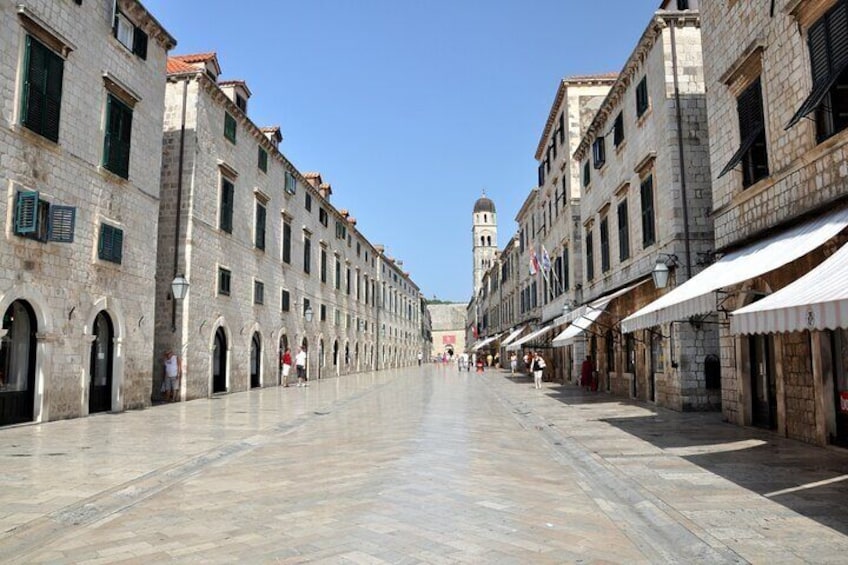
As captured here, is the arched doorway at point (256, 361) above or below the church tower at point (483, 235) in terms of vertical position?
below

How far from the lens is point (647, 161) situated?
16.6m

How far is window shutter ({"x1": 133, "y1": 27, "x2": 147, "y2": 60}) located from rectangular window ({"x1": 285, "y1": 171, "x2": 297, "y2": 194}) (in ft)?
42.2

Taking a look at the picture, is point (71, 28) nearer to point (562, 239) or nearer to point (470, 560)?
point (470, 560)

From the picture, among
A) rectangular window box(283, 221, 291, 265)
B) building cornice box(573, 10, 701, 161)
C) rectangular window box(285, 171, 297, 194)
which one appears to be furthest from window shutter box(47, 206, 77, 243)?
rectangular window box(285, 171, 297, 194)

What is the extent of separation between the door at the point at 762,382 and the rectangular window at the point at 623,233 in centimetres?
760

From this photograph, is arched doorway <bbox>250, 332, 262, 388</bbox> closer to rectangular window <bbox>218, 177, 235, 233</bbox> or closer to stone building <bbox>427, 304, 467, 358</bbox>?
rectangular window <bbox>218, 177, 235, 233</bbox>

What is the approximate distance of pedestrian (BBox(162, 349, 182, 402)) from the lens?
59.8ft

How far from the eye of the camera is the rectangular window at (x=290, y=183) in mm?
29188

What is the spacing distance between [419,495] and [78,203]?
11.2m

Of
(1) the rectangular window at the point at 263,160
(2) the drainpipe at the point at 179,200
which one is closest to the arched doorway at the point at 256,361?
(2) the drainpipe at the point at 179,200

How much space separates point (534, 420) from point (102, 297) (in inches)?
413

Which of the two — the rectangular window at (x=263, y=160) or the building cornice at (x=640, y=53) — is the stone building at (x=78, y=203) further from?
the building cornice at (x=640, y=53)

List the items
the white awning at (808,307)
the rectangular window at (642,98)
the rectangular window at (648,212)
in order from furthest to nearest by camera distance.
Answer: the rectangular window at (642,98), the rectangular window at (648,212), the white awning at (808,307)

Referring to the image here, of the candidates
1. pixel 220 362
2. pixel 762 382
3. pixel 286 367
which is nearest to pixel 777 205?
pixel 762 382
